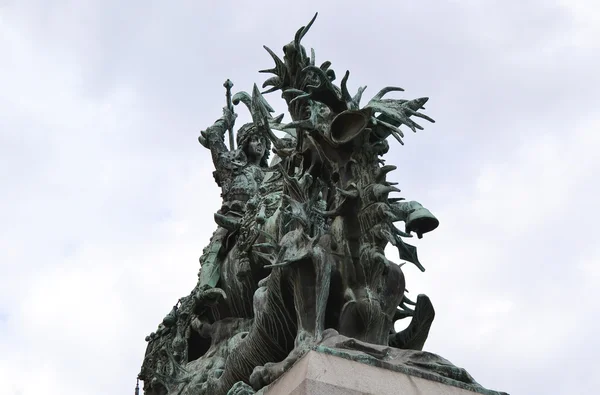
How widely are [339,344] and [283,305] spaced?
1.04 meters

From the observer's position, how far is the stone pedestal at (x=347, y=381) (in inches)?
229

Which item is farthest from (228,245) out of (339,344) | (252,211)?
(339,344)

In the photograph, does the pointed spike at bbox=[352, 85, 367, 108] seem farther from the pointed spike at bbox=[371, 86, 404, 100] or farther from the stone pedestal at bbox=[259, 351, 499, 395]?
the stone pedestal at bbox=[259, 351, 499, 395]

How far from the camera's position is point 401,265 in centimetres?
734

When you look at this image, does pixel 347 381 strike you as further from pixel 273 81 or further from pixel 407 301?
pixel 273 81

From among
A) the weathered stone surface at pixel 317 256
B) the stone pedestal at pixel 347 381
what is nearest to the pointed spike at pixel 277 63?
the weathered stone surface at pixel 317 256

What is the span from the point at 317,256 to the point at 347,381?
1331 mm

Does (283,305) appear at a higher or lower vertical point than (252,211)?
lower

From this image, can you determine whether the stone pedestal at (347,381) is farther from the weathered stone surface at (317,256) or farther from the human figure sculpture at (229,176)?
the human figure sculpture at (229,176)

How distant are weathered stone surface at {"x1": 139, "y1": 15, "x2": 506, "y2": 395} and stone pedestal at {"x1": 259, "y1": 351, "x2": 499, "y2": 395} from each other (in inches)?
3.7

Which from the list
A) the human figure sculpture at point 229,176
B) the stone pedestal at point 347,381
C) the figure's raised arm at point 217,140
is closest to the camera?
the stone pedestal at point 347,381

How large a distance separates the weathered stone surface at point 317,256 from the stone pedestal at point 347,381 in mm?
94

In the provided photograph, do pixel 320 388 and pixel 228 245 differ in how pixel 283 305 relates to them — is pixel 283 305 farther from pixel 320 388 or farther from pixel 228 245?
pixel 228 245

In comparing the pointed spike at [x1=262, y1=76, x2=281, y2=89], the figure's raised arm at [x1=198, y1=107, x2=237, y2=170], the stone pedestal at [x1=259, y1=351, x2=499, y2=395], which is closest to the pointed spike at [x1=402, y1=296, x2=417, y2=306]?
the stone pedestal at [x1=259, y1=351, x2=499, y2=395]
